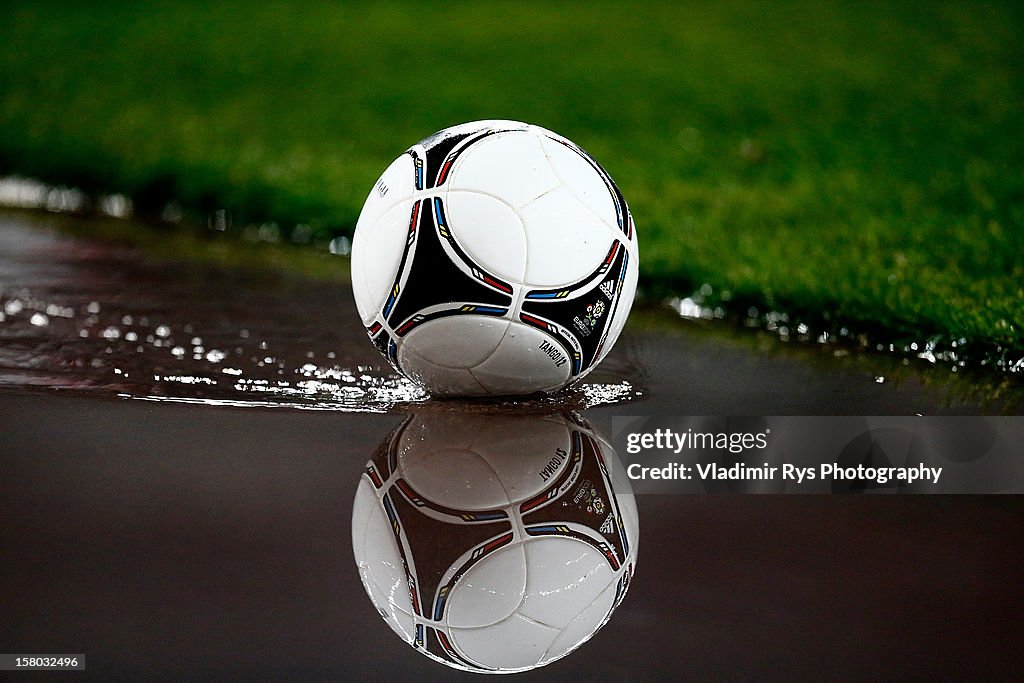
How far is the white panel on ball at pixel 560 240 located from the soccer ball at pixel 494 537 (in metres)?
0.57

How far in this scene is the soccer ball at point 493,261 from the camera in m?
3.85

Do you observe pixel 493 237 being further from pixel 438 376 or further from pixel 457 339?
pixel 438 376

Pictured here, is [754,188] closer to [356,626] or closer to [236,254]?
[236,254]

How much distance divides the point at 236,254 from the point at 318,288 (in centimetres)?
128

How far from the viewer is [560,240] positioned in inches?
154

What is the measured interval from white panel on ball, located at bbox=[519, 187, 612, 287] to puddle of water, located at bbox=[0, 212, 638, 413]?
2.02ft

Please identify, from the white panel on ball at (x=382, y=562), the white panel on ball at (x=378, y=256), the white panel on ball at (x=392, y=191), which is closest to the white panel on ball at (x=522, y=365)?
the white panel on ball at (x=378, y=256)

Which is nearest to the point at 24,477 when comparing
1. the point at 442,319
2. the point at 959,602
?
the point at 442,319

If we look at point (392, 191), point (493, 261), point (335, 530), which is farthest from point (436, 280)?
point (335, 530)

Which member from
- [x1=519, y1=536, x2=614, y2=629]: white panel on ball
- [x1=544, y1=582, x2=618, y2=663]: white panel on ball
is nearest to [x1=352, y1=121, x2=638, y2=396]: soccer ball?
[x1=519, y1=536, x2=614, y2=629]: white panel on ball

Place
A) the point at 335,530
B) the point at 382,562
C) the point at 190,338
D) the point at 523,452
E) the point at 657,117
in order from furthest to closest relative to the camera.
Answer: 1. the point at 657,117
2. the point at 190,338
3. the point at 523,452
4. the point at 335,530
5. the point at 382,562

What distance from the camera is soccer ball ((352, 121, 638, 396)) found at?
3852 millimetres

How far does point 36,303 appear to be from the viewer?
19.1 feet

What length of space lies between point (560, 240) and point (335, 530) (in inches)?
51.6
